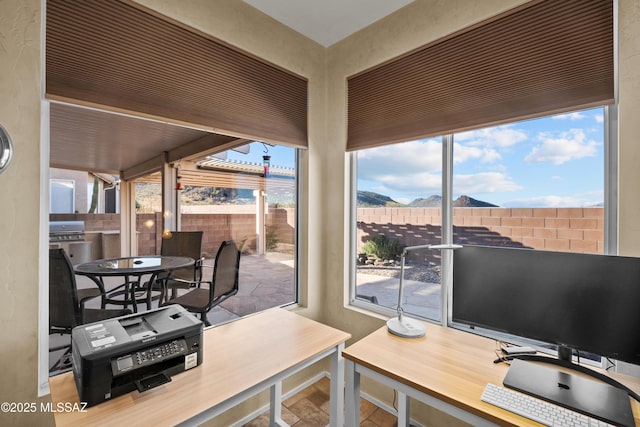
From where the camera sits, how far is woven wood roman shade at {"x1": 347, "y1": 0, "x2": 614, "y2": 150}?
1.35 metres

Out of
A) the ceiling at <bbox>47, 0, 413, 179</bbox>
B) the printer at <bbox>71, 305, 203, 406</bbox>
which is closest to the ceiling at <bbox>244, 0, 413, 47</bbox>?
the ceiling at <bbox>47, 0, 413, 179</bbox>

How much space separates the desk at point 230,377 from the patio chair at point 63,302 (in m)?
0.23

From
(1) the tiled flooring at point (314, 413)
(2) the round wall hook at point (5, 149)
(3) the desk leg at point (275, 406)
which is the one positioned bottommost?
(1) the tiled flooring at point (314, 413)

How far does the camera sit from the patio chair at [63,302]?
135cm

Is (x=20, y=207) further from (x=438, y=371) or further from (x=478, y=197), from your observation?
(x=478, y=197)

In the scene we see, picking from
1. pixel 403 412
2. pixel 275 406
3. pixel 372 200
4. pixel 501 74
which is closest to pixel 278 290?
pixel 275 406

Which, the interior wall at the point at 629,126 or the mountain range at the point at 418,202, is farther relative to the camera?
the mountain range at the point at 418,202

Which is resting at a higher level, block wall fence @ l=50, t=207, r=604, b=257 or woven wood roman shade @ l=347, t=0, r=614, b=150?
woven wood roman shade @ l=347, t=0, r=614, b=150

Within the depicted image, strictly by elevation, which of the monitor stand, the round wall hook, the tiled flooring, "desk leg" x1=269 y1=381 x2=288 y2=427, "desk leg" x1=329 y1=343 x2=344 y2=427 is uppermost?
the round wall hook

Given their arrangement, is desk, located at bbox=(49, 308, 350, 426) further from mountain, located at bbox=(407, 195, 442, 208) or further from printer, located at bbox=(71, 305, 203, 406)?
mountain, located at bbox=(407, 195, 442, 208)

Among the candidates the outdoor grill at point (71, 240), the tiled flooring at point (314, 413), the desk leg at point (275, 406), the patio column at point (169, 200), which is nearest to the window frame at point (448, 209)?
the tiled flooring at point (314, 413)

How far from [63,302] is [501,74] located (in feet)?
8.51

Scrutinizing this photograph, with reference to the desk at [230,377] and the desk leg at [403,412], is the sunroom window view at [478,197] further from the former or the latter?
the desk at [230,377]

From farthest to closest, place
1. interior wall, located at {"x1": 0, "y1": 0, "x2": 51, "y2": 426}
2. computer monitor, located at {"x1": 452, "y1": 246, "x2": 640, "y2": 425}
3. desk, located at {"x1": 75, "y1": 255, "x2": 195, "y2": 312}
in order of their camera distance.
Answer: desk, located at {"x1": 75, "y1": 255, "x2": 195, "y2": 312}
interior wall, located at {"x1": 0, "y1": 0, "x2": 51, "y2": 426}
computer monitor, located at {"x1": 452, "y1": 246, "x2": 640, "y2": 425}
